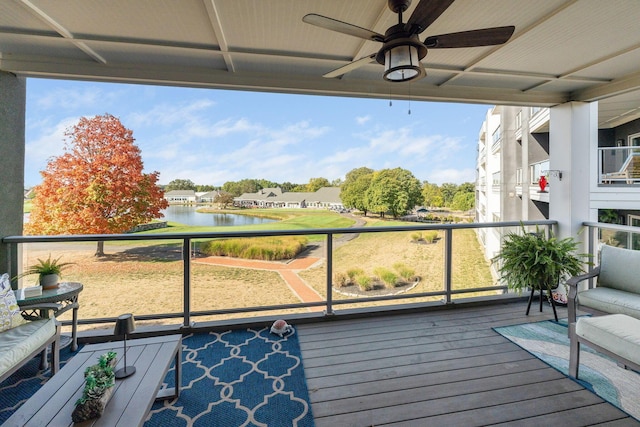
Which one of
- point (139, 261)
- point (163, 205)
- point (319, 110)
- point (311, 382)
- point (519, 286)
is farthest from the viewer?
point (319, 110)

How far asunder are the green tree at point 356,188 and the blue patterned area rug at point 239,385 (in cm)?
513

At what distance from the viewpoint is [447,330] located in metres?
3.27

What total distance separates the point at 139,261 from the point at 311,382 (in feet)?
7.44

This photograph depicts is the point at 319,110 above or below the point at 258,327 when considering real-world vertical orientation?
above

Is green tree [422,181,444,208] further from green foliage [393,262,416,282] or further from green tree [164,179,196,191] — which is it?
green tree [164,179,196,191]

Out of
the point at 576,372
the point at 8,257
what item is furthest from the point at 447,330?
the point at 8,257

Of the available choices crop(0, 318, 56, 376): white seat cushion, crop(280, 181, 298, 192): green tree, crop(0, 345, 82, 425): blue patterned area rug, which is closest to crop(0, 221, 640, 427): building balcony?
crop(0, 345, 82, 425): blue patterned area rug

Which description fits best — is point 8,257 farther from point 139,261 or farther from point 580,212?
point 580,212

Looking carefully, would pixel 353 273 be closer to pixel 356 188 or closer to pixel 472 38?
pixel 472 38

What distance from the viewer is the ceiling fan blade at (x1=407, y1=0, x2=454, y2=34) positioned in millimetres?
1699

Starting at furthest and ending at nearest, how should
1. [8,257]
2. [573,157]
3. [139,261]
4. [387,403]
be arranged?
[573,157]
[139,261]
[8,257]
[387,403]

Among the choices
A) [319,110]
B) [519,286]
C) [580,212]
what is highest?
[319,110]

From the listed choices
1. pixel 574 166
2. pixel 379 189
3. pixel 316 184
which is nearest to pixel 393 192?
pixel 379 189

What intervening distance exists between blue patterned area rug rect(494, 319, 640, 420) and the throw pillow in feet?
14.1
